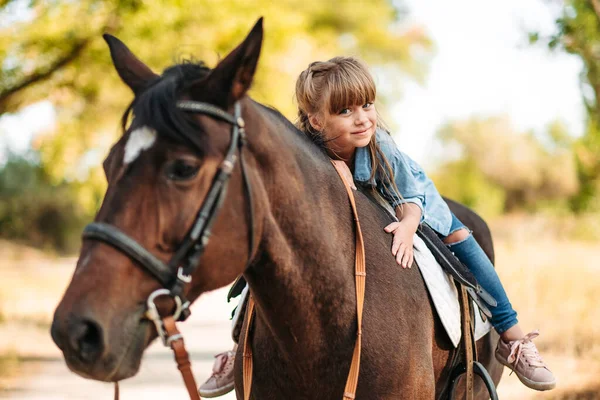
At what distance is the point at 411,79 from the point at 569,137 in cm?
1045

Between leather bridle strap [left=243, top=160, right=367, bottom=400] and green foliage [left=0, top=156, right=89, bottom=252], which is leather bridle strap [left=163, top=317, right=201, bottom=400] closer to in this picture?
leather bridle strap [left=243, top=160, right=367, bottom=400]

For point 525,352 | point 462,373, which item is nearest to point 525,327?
point 525,352

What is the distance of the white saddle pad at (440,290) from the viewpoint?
Result: 338cm

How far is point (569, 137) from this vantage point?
144 feet

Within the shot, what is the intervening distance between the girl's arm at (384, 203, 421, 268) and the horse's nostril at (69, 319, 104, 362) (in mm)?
1483

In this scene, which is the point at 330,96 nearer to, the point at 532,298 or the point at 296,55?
the point at 532,298

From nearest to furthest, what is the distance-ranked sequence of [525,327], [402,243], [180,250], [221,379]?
[180,250] < [402,243] < [221,379] < [525,327]

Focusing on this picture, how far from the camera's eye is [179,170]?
2297mm

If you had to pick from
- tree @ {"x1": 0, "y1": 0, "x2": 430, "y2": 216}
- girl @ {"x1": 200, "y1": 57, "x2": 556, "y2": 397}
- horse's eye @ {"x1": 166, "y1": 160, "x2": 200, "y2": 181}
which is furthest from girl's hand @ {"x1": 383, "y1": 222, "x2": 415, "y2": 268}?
tree @ {"x1": 0, "y1": 0, "x2": 430, "y2": 216}

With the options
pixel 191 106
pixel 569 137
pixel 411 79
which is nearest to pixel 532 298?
pixel 191 106

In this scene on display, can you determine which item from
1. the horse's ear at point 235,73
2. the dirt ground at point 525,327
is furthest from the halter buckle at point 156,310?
the dirt ground at point 525,327

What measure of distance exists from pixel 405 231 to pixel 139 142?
56.3 inches

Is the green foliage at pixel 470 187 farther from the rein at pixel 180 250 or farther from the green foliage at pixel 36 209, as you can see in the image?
the rein at pixel 180 250

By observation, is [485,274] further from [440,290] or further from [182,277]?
[182,277]
